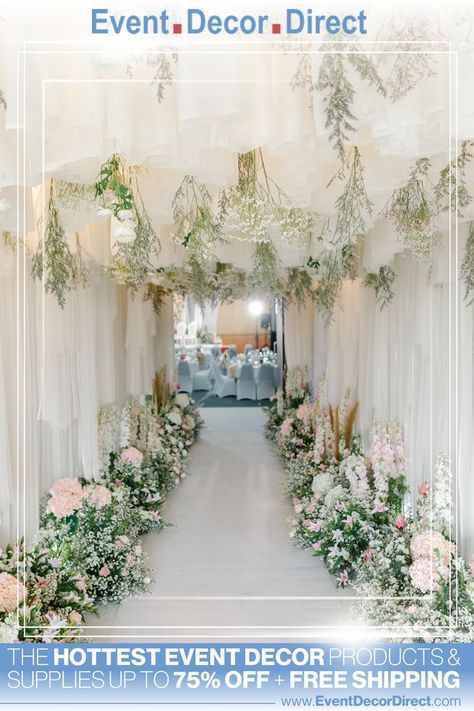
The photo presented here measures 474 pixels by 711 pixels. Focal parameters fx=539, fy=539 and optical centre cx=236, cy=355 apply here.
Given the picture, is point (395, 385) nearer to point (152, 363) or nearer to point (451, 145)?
point (451, 145)

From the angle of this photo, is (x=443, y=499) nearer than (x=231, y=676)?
No

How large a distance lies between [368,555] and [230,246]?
2.15 meters

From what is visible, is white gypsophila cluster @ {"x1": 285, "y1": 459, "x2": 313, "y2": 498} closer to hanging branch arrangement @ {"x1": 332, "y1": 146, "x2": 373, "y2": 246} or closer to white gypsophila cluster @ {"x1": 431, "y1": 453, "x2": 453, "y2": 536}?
white gypsophila cluster @ {"x1": 431, "y1": 453, "x2": 453, "y2": 536}

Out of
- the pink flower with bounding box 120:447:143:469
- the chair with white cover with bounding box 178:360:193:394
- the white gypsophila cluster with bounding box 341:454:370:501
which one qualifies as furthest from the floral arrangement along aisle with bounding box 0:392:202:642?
the chair with white cover with bounding box 178:360:193:394

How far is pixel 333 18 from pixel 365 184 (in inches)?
25.7

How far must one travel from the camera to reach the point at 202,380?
478 inches

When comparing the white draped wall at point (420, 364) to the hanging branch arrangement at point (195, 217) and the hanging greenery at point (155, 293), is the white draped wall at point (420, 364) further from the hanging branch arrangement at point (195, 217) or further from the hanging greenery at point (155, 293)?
the hanging greenery at point (155, 293)

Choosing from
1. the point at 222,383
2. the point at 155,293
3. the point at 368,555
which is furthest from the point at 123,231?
the point at 222,383

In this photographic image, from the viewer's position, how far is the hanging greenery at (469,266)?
2676 millimetres

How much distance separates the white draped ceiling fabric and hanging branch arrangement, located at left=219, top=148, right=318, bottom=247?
78 mm

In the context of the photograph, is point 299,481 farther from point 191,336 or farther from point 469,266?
point 191,336

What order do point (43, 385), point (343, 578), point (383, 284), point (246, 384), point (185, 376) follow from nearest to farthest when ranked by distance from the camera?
1. point (43, 385)
2. point (343, 578)
3. point (383, 284)
4. point (185, 376)
5. point (246, 384)

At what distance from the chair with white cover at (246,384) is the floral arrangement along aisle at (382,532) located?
586 centimetres

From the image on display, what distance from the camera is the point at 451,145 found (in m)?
1.57
